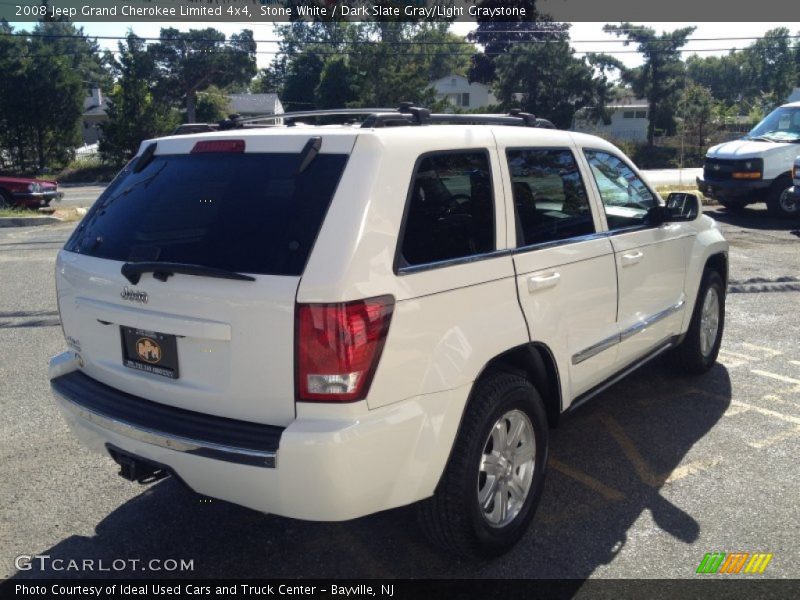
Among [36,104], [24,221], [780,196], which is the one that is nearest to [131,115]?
[36,104]

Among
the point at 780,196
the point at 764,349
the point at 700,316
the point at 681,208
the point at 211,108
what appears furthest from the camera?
the point at 211,108

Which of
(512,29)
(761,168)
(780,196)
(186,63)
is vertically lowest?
(780,196)

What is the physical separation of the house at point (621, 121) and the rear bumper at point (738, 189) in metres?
34.1

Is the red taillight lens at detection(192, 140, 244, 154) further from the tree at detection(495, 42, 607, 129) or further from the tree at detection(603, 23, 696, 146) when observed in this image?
the tree at detection(603, 23, 696, 146)

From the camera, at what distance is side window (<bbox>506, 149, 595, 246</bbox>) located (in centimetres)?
353

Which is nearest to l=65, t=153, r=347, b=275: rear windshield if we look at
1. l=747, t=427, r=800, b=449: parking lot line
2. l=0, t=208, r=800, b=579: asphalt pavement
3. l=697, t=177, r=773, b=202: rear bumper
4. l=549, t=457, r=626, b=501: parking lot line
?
l=0, t=208, r=800, b=579: asphalt pavement

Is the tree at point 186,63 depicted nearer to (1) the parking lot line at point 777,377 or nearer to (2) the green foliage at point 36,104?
(2) the green foliage at point 36,104

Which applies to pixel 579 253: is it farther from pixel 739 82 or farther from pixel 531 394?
pixel 739 82

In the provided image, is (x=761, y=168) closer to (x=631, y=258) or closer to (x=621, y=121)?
(x=631, y=258)

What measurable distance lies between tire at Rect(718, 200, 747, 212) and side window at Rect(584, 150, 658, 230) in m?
11.6

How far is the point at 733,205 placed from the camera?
50.5 ft

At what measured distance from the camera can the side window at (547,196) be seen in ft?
11.6

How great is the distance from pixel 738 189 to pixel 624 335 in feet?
38.4

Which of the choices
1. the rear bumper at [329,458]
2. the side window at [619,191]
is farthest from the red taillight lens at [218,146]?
the side window at [619,191]
